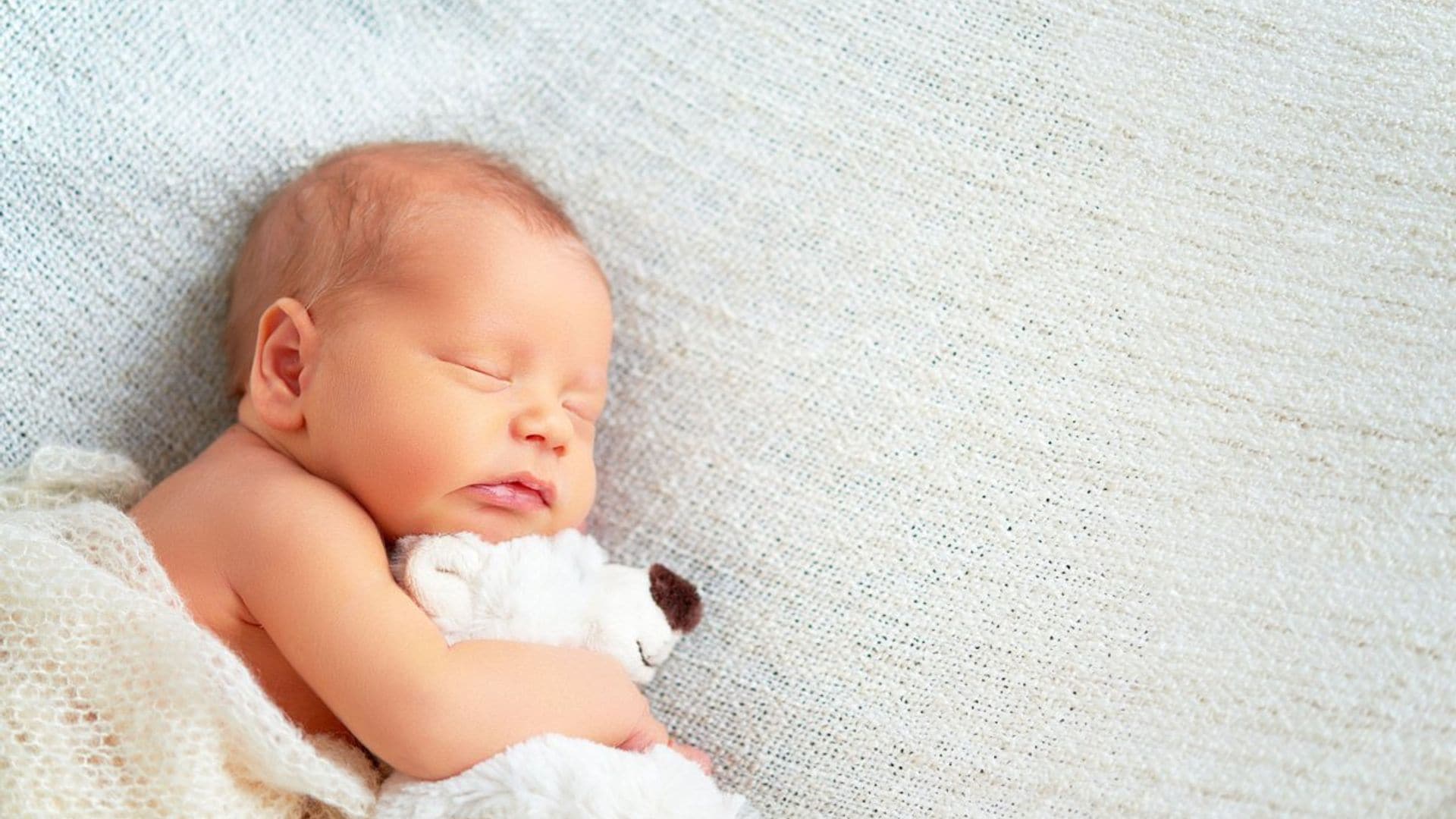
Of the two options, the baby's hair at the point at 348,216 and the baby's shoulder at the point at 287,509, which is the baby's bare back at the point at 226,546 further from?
the baby's hair at the point at 348,216

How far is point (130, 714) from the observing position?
3.32 feet

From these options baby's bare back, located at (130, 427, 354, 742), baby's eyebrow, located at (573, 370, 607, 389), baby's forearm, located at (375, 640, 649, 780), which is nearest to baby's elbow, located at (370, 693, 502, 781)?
baby's forearm, located at (375, 640, 649, 780)

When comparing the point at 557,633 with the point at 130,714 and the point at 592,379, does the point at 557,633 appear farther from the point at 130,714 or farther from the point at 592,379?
the point at 130,714

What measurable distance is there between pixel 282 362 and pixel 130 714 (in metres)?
0.37

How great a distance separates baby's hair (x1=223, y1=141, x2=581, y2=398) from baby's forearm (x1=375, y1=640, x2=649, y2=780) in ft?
1.34

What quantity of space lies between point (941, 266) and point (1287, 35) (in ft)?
1.47

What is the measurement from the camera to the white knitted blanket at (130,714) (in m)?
0.98

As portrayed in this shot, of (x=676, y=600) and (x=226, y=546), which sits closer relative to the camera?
(x=226, y=546)

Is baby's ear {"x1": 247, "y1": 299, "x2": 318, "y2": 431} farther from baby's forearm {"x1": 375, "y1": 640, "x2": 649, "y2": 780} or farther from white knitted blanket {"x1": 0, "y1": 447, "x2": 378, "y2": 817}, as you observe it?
baby's forearm {"x1": 375, "y1": 640, "x2": 649, "y2": 780}

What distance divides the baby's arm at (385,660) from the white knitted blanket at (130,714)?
0.05 meters

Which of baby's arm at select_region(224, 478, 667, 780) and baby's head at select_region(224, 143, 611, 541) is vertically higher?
baby's head at select_region(224, 143, 611, 541)

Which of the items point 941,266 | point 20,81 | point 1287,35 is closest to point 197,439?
point 20,81

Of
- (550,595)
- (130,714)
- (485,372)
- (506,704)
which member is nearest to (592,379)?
(485,372)

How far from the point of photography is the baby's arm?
1010 millimetres
